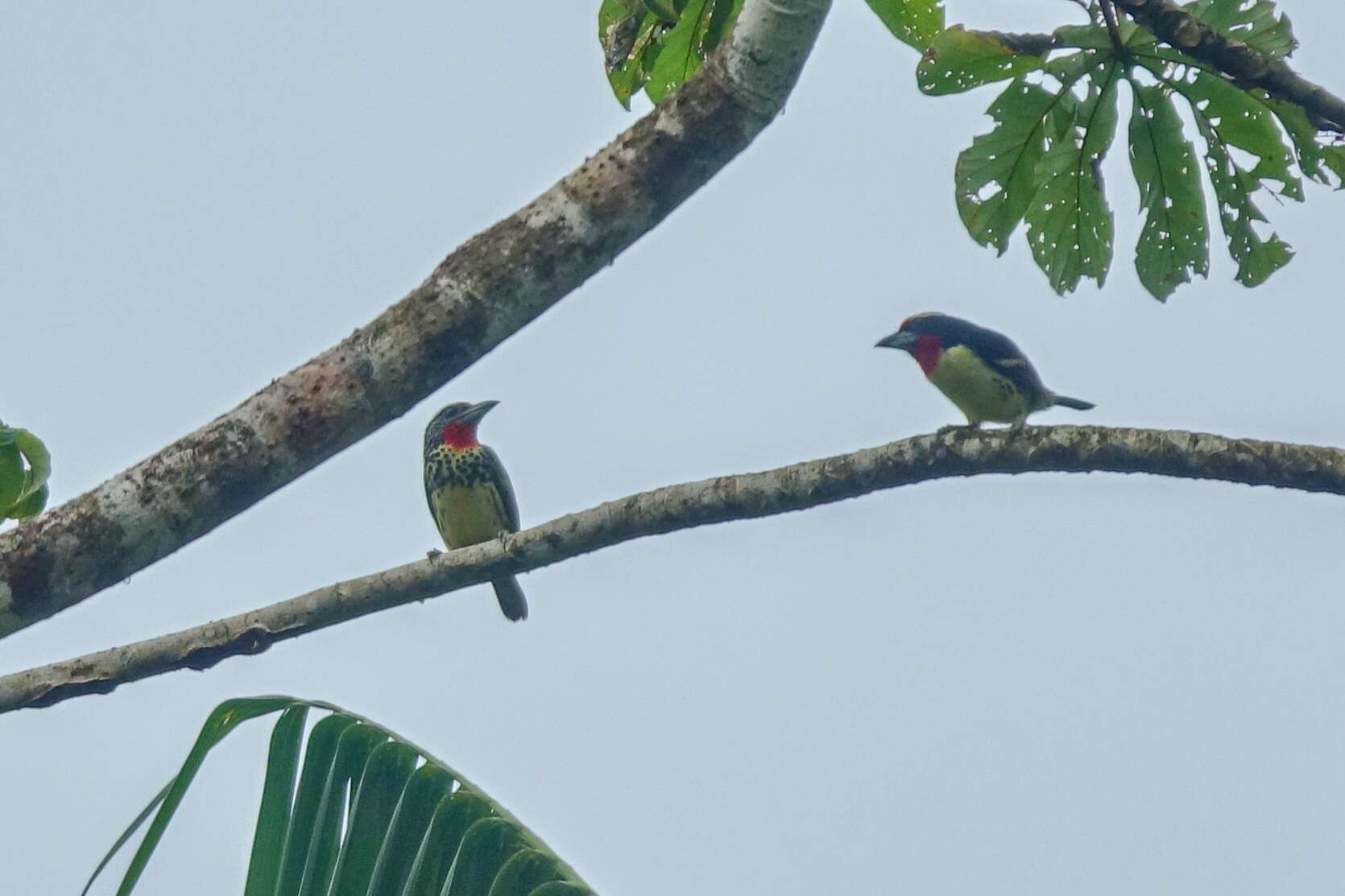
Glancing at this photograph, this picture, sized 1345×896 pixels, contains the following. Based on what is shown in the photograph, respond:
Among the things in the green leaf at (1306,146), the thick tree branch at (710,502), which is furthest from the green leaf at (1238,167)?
the thick tree branch at (710,502)

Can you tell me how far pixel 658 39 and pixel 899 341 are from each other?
1.83 m

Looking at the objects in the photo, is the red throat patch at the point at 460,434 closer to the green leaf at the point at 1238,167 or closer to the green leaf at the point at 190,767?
the green leaf at the point at 1238,167

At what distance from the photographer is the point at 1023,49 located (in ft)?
13.1

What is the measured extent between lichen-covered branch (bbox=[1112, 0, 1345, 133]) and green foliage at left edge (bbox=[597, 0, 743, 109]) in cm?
124

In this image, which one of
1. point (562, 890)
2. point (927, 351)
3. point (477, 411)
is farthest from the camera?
point (477, 411)

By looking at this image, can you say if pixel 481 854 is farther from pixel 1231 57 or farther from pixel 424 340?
pixel 1231 57

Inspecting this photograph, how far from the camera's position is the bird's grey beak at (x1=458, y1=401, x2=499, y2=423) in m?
8.00

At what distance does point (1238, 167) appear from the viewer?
4.28 metres

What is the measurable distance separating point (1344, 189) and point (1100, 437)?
130 centimetres

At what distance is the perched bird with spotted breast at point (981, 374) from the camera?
5.65 m

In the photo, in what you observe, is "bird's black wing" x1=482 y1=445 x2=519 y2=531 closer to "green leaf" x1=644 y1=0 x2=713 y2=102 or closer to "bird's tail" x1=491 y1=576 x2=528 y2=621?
"bird's tail" x1=491 y1=576 x2=528 y2=621

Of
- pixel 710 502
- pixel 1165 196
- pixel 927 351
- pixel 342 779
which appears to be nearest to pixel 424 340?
pixel 710 502

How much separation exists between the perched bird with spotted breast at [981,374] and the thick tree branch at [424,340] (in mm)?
2344

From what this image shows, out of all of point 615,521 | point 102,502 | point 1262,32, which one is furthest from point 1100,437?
point 102,502
